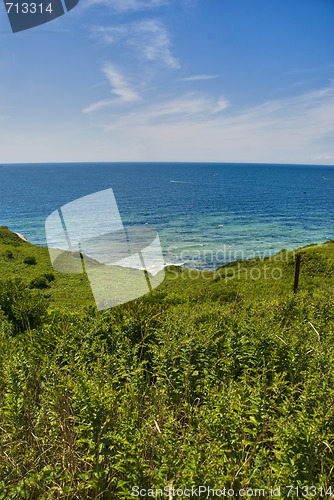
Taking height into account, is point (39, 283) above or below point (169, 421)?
below

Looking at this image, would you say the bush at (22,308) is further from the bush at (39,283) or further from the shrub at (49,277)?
the shrub at (49,277)

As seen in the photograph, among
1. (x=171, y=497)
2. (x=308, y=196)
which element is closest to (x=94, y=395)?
(x=171, y=497)

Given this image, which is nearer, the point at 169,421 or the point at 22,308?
the point at 169,421

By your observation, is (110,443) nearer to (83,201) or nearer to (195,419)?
(195,419)

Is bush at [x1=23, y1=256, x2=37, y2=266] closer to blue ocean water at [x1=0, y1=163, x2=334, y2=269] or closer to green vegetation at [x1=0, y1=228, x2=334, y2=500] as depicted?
blue ocean water at [x1=0, y1=163, x2=334, y2=269]

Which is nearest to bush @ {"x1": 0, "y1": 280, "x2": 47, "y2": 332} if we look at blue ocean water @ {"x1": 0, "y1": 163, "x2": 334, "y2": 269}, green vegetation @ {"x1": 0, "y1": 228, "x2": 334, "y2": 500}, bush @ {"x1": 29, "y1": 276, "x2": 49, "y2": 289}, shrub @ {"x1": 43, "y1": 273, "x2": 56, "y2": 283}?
green vegetation @ {"x1": 0, "y1": 228, "x2": 334, "y2": 500}

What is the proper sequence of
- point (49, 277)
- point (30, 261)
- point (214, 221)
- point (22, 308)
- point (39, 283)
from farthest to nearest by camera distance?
point (214, 221) → point (30, 261) → point (49, 277) → point (39, 283) → point (22, 308)

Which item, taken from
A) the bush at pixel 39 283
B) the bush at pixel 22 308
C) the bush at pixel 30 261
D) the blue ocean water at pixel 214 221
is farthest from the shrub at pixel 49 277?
the bush at pixel 22 308

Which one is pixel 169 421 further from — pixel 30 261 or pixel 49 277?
pixel 30 261

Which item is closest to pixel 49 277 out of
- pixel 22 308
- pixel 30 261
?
pixel 30 261

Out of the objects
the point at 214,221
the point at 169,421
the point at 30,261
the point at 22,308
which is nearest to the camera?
the point at 169,421

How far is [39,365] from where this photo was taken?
3215 millimetres

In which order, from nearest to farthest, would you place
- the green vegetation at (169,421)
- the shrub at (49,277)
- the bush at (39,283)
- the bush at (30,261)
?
the green vegetation at (169,421), the bush at (39,283), the shrub at (49,277), the bush at (30,261)

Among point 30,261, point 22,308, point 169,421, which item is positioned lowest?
point 30,261
